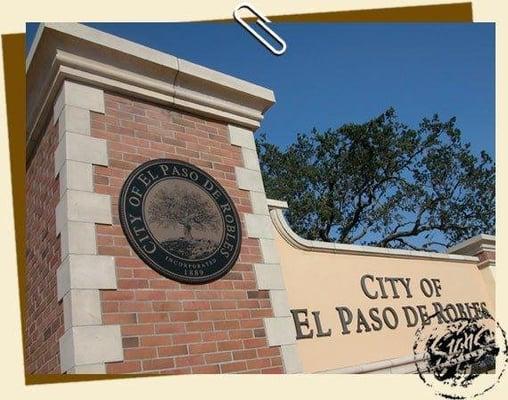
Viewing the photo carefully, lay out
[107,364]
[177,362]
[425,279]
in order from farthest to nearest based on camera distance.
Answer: [425,279]
[177,362]
[107,364]

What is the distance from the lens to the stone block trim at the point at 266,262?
4535 millimetres

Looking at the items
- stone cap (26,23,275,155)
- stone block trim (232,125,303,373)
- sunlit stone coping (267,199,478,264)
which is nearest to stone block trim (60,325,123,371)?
stone block trim (232,125,303,373)

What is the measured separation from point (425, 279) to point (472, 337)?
2.46m

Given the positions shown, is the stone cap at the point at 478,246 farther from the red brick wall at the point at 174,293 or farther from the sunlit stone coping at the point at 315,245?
the red brick wall at the point at 174,293

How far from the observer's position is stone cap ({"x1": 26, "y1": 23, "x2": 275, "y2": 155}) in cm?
435

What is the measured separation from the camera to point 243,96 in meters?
5.44

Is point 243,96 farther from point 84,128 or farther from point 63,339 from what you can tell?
point 63,339

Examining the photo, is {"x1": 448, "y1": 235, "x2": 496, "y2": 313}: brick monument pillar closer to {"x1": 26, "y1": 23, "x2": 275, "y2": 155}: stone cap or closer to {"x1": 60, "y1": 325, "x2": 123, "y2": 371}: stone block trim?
{"x1": 26, "y1": 23, "x2": 275, "y2": 155}: stone cap

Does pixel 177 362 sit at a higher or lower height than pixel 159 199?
lower

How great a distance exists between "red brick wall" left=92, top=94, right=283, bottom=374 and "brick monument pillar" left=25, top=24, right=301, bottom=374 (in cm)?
1

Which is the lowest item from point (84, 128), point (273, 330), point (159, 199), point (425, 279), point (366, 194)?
point (273, 330)

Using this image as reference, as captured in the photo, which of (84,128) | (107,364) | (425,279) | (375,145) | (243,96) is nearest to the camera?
(107,364)

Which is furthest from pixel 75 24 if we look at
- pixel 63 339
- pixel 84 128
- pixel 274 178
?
pixel 274 178

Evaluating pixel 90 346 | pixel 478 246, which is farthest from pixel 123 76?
pixel 478 246
